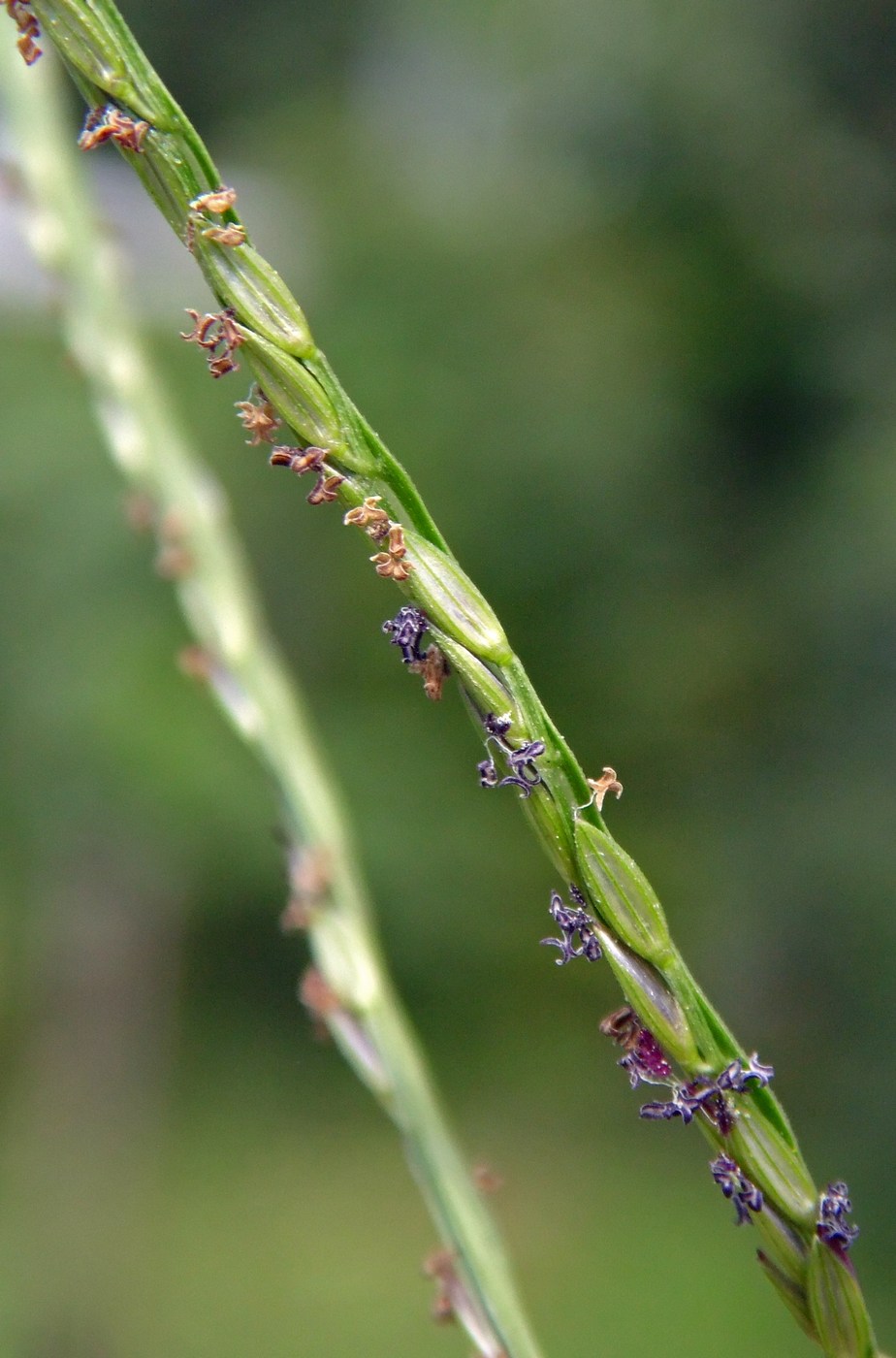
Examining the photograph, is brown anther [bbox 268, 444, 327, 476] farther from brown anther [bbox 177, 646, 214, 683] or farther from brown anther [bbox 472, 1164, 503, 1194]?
brown anther [bbox 472, 1164, 503, 1194]

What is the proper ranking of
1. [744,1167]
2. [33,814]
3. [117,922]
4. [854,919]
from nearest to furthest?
[744,1167]
[854,919]
[33,814]
[117,922]

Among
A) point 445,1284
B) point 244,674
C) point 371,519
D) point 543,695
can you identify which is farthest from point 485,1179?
point 543,695

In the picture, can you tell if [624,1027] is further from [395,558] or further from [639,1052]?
[395,558]

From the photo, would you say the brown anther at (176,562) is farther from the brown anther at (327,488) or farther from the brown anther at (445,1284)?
the brown anther at (445,1284)

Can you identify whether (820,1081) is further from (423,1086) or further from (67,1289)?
(423,1086)

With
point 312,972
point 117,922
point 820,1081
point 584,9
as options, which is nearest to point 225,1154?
point 117,922

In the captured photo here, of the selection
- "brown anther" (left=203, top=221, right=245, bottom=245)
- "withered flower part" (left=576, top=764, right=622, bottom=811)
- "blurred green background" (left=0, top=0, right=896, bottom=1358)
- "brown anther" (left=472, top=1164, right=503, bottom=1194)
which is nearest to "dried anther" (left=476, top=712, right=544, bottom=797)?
"withered flower part" (left=576, top=764, right=622, bottom=811)
